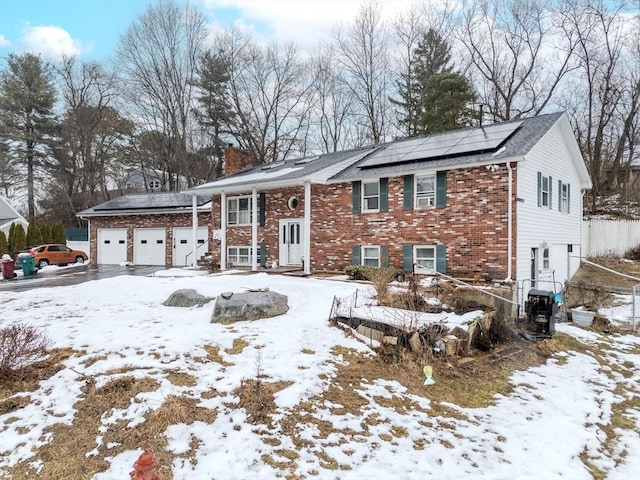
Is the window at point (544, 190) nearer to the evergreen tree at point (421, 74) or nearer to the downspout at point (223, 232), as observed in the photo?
the downspout at point (223, 232)

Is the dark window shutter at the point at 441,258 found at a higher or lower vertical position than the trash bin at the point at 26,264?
higher

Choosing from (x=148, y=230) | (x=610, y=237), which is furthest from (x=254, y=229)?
(x=610, y=237)

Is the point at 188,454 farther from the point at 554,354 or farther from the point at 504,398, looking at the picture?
the point at 554,354

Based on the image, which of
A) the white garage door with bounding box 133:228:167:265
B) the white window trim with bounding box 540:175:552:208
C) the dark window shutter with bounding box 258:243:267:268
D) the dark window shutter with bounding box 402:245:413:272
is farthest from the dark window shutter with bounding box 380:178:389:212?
the white garage door with bounding box 133:228:167:265

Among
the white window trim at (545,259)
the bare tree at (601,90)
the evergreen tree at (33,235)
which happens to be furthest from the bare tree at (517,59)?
the evergreen tree at (33,235)

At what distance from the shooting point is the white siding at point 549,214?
1197 centimetres

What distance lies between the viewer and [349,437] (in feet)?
14.1

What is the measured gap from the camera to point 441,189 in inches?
509

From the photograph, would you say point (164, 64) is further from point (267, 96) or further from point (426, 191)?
point (426, 191)

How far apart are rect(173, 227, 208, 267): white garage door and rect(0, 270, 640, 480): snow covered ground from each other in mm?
14404

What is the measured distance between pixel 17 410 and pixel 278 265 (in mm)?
12758

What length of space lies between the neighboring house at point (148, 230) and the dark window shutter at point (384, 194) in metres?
11.5

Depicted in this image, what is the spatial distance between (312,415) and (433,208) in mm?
9732

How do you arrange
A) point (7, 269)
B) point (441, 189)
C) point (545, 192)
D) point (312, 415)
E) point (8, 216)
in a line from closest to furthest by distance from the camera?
point (312, 415) → point (441, 189) → point (545, 192) → point (7, 269) → point (8, 216)
